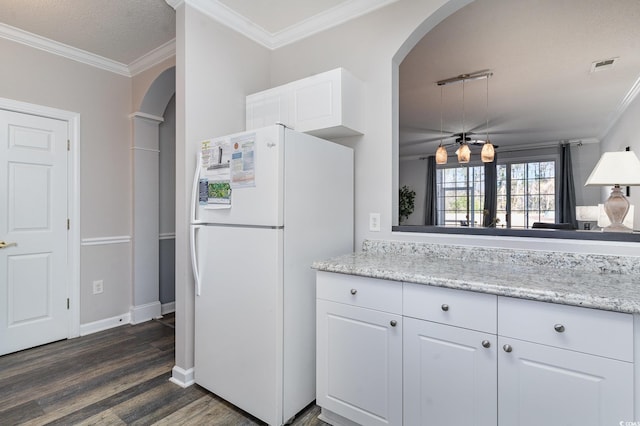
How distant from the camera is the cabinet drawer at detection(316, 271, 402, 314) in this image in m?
1.54

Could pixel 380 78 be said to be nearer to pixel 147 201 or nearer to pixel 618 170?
pixel 618 170

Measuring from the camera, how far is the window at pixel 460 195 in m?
8.14

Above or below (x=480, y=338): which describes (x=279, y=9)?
above

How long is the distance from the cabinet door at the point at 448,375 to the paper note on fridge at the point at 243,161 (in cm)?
111

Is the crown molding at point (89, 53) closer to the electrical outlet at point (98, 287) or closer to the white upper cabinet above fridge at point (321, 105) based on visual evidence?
the white upper cabinet above fridge at point (321, 105)

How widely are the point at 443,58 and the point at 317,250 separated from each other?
2504mm

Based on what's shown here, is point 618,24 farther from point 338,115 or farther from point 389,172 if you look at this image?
point 338,115

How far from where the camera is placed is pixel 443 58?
10.8ft

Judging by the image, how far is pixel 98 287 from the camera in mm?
3189

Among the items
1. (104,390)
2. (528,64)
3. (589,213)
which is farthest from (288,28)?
(589,213)

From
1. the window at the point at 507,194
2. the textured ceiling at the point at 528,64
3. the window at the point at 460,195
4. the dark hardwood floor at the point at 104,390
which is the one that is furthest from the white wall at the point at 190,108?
the window at the point at 460,195

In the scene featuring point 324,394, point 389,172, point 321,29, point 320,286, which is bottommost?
point 324,394

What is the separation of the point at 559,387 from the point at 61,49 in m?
4.13

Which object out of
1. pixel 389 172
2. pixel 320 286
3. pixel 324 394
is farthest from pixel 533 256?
pixel 324 394
